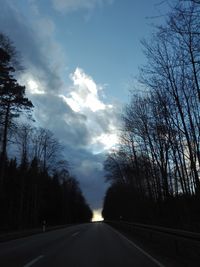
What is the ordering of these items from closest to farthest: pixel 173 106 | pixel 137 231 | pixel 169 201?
pixel 173 106 < pixel 137 231 < pixel 169 201

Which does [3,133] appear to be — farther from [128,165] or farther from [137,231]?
[128,165]

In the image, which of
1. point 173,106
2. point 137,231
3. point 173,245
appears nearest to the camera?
point 173,245

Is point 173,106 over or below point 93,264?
over

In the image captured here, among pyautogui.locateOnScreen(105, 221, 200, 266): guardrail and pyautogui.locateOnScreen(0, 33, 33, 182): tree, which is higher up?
pyautogui.locateOnScreen(0, 33, 33, 182): tree

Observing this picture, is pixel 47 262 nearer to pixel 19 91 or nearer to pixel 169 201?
pixel 19 91

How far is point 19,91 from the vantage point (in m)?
33.1

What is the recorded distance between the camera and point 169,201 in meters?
38.3

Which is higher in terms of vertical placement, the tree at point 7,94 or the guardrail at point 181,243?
the tree at point 7,94

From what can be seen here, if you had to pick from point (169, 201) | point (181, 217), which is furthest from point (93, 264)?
point (169, 201)

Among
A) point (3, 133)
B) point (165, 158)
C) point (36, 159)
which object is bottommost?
point (165, 158)

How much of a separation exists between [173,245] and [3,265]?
23.2 ft

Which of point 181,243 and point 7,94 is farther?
point 7,94

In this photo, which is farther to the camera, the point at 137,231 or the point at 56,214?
the point at 56,214

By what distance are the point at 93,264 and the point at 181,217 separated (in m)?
20.8
